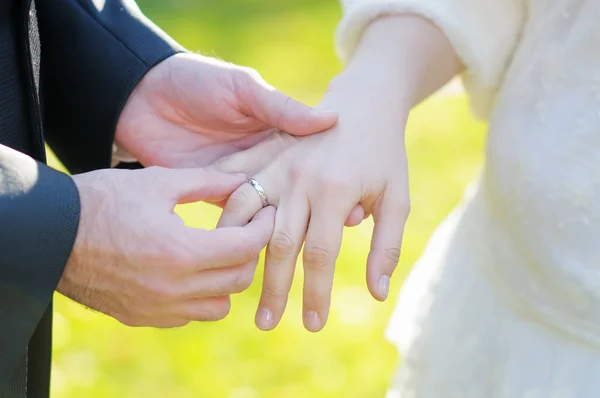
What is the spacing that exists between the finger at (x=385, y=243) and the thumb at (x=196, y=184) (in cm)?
20

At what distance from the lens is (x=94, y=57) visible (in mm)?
1227

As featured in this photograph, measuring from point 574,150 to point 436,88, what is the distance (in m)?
0.31

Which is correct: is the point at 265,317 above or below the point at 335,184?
below

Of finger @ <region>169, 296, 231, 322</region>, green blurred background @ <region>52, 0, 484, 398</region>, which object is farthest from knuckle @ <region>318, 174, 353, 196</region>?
green blurred background @ <region>52, 0, 484, 398</region>

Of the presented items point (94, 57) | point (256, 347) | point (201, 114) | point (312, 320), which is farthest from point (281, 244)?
point (256, 347)

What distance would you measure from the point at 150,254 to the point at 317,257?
241 mm

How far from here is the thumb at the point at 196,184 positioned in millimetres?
1040

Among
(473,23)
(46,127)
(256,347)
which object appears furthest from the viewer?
(256,347)

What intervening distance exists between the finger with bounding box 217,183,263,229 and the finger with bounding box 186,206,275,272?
3 centimetres

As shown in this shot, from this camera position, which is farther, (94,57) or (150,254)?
(94,57)

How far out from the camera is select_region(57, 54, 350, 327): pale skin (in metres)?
0.98

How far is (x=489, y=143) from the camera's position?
1186 mm

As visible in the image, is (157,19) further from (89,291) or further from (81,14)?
(89,291)

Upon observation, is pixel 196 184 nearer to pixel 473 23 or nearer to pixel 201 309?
pixel 201 309
